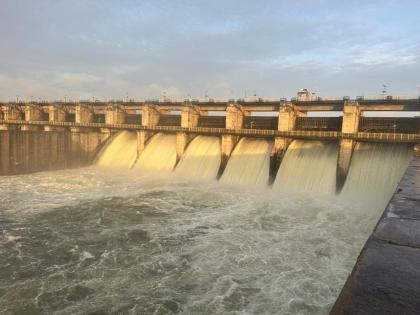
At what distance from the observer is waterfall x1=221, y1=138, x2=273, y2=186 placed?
99.2ft

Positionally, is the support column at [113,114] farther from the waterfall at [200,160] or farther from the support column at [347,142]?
the support column at [347,142]

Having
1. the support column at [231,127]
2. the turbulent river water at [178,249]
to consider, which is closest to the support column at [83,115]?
the turbulent river water at [178,249]

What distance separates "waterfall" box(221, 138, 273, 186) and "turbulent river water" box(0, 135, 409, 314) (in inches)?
152

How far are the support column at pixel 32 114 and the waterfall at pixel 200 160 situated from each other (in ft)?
95.2

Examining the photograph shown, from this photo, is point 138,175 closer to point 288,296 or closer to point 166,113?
point 166,113

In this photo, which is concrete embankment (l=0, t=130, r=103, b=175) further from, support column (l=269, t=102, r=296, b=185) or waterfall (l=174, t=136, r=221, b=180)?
support column (l=269, t=102, r=296, b=185)

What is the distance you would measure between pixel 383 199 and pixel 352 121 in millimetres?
7568

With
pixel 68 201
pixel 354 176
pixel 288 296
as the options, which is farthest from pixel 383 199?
pixel 68 201

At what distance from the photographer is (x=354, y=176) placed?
2558 centimetres

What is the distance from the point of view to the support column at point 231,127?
109ft

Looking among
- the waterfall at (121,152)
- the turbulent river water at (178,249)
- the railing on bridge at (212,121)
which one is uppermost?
the railing on bridge at (212,121)

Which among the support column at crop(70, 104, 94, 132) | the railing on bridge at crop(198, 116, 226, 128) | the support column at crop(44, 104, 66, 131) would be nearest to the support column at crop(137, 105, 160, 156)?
the railing on bridge at crop(198, 116, 226, 128)

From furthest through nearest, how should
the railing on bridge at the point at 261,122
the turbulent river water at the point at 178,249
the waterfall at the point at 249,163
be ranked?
the railing on bridge at the point at 261,122 < the waterfall at the point at 249,163 < the turbulent river water at the point at 178,249

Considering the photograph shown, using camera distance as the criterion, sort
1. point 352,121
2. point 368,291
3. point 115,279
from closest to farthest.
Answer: point 368,291 < point 115,279 < point 352,121
